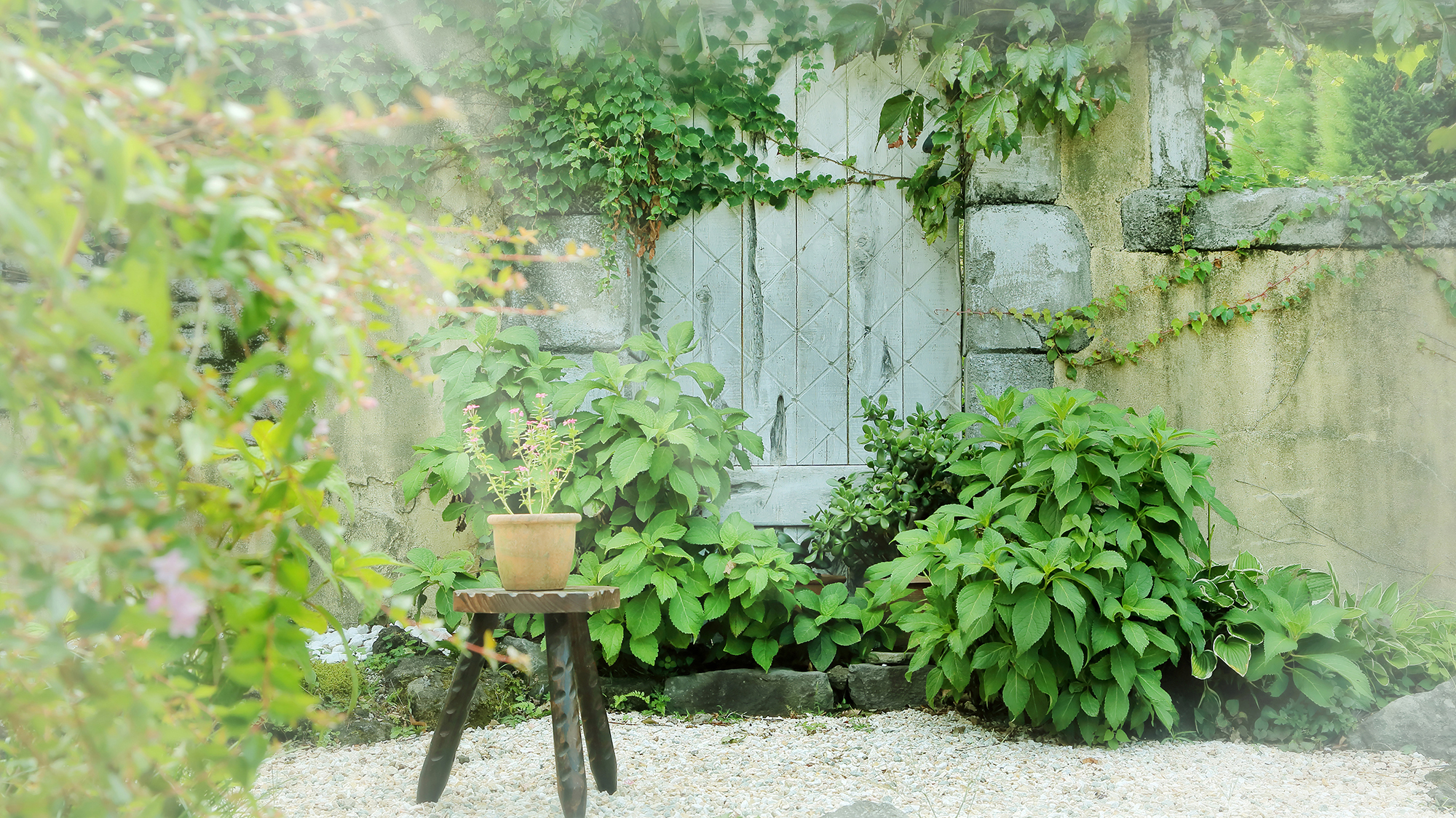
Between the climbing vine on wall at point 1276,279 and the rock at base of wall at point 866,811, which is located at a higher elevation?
the climbing vine on wall at point 1276,279

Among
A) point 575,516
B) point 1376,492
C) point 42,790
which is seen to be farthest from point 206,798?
point 1376,492

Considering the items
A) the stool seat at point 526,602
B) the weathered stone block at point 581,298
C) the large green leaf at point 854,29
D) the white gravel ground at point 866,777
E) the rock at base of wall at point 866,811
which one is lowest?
the white gravel ground at point 866,777

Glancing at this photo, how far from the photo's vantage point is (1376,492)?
3.15m

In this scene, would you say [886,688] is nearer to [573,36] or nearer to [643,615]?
[643,615]

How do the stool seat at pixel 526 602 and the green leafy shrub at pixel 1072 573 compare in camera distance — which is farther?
the green leafy shrub at pixel 1072 573

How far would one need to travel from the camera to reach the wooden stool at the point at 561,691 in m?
1.90

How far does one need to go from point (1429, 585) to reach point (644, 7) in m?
3.38

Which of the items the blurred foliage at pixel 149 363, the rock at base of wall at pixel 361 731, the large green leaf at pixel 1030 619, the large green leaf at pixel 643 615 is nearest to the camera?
the blurred foliage at pixel 149 363

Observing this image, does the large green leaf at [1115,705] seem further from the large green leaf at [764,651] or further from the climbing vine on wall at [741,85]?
the climbing vine on wall at [741,85]

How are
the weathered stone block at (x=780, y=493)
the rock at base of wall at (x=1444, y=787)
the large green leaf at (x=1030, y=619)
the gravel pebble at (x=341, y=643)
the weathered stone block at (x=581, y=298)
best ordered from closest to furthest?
the rock at base of wall at (x=1444, y=787) < the large green leaf at (x=1030, y=619) < the gravel pebble at (x=341, y=643) < the weathered stone block at (x=581, y=298) < the weathered stone block at (x=780, y=493)

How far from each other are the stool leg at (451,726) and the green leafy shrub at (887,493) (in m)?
1.31

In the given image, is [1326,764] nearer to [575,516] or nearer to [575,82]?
[575,516]

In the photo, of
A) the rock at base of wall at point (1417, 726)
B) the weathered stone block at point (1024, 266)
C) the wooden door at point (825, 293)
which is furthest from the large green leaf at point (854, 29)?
the rock at base of wall at point (1417, 726)

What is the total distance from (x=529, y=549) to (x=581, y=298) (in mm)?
1510
